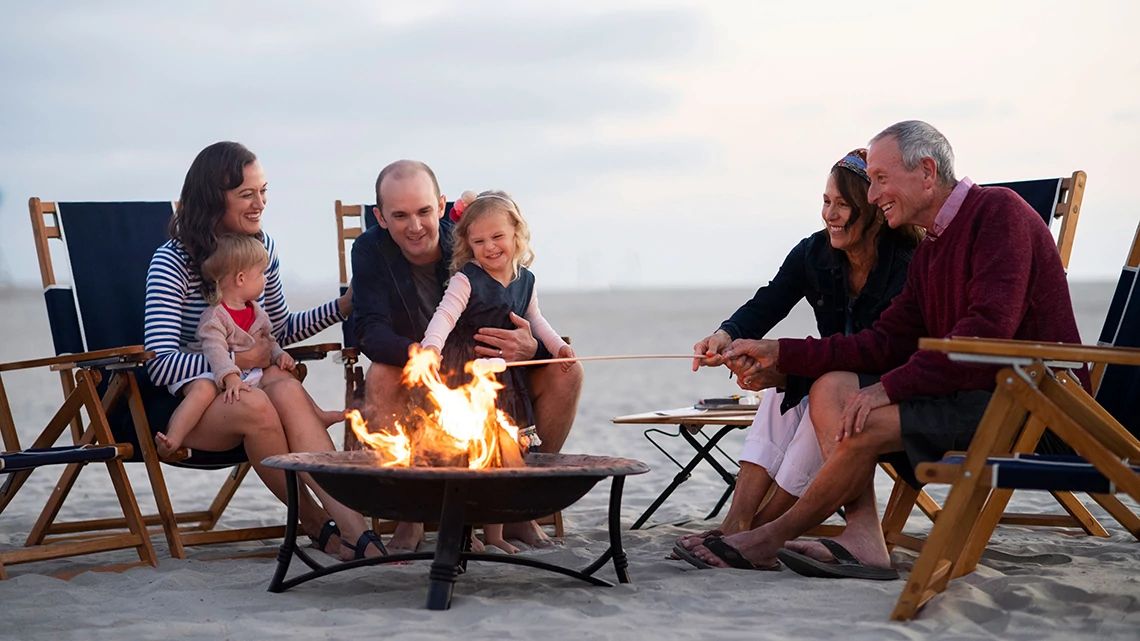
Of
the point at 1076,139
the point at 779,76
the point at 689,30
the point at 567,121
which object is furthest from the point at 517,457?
the point at 567,121

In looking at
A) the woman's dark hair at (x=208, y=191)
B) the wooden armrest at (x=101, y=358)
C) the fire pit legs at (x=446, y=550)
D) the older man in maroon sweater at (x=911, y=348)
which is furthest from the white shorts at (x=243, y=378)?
the older man in maroon sweater at (x=911, y=348)

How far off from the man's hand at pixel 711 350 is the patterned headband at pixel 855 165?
0.63 meters

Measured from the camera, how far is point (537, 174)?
931 inches

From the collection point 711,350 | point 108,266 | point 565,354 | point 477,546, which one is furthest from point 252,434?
point 711,350

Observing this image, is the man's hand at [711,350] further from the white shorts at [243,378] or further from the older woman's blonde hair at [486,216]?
the white shorts at [243,378]

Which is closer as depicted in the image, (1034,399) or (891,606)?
(1034,399)

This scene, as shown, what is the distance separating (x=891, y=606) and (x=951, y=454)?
0.39 metres

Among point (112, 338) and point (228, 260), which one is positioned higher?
point (228, 260)

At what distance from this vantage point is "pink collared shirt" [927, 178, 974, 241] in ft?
11.1

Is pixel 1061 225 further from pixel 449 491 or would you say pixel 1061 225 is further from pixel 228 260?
pixel 228 260

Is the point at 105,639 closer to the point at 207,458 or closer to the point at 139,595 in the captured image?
the point at 139,595

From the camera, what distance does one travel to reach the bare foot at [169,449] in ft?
12.3

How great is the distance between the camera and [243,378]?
402 cm

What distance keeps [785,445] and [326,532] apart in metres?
1.40
